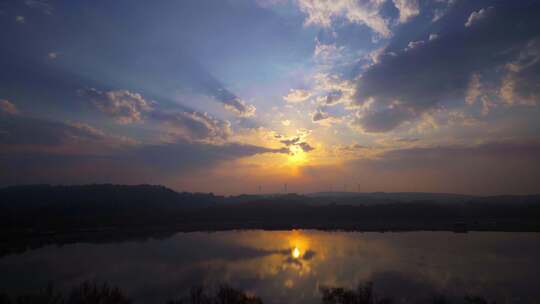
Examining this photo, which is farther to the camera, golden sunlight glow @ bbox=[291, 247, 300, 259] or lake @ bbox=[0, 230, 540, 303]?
golden sunlight glow @ bbox=[291, 247, 300, 259]

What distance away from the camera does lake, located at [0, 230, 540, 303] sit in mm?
16391

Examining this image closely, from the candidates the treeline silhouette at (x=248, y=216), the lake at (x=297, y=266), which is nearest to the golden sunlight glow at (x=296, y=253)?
the lake at (x=297, y=266)

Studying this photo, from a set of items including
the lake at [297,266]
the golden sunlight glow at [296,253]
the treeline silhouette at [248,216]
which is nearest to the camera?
the lake at [297,266]

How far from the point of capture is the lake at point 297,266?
16.4 m

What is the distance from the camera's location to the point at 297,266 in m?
22.0

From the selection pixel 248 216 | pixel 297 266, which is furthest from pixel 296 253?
pixel 248 216

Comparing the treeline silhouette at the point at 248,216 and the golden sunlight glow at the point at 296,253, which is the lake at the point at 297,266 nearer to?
the golden sunlight glow at the point at 296,253

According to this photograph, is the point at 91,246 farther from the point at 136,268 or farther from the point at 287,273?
the point at 287,273

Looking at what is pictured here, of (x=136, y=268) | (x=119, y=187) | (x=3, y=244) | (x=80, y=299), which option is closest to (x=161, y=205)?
(x=119, y=187)

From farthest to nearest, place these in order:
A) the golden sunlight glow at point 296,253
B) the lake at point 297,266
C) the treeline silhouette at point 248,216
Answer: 1. the treeline silhouette at point 248,216
2. the golden sunlight glow at point 296,253
3. the lake at point 297,266

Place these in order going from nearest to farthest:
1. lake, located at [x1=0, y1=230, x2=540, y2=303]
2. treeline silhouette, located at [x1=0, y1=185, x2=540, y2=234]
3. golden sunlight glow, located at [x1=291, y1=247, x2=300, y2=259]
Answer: lake, located at [x1=0, y1=230, x2=540, y2=303] → golden sunlight glow, located at [x1=291, y1=247, x2=300, y2=259] → treeline silhouette, located at [x1=0, y1=185, x2=540, y2=234]

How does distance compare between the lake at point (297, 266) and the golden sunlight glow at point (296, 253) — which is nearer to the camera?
the lake at point (297, 266)

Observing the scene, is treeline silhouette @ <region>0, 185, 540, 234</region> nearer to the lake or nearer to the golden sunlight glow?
the lake

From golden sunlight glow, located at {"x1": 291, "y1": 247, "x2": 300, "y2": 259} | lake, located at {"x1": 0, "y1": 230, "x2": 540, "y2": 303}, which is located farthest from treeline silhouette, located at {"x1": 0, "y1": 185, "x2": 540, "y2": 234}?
golden sunlight glow, located at {"x1": 291, "y1": 247, "x2": 300, "y2": 259}
